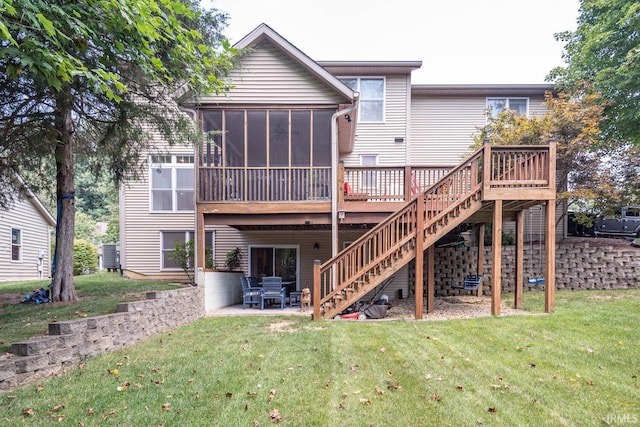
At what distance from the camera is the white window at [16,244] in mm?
15852

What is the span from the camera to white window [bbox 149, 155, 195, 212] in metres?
13.0

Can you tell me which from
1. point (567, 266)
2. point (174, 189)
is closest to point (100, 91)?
point (174, 189)

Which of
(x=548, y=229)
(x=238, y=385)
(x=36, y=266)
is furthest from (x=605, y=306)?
(x=36, y=266)

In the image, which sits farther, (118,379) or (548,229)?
(548,229)

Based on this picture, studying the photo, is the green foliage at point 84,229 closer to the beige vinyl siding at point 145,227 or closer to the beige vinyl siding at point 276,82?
the beige vinyl siding at point 145,227

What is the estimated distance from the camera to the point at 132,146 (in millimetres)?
8461

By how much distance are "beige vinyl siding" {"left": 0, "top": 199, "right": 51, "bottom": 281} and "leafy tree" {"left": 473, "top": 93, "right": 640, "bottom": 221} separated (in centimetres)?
1982

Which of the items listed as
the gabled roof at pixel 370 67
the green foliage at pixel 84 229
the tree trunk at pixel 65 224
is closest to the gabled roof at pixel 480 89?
the gabled roof at pixel 370 67

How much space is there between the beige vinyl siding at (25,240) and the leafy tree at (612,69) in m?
22.3

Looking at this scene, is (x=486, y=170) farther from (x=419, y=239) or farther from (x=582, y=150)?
(x=582, y=150)

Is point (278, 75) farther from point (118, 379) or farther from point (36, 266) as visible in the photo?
point (36, 266)

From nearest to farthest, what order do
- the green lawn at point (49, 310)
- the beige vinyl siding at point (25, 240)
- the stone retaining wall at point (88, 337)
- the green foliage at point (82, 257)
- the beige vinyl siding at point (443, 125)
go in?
the stone retaining wall at point (88, 337), the green lawn at point (49, 310), the beige vinyl siding at point (443, 125), the beige vinyl siding at point (25, 240), the green foliage at point (82, 257)

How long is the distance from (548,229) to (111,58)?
8913 mm

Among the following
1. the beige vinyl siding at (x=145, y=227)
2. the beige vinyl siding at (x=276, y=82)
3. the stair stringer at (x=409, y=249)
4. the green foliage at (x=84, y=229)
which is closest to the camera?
the stair stringer at (x=409, y=249)
